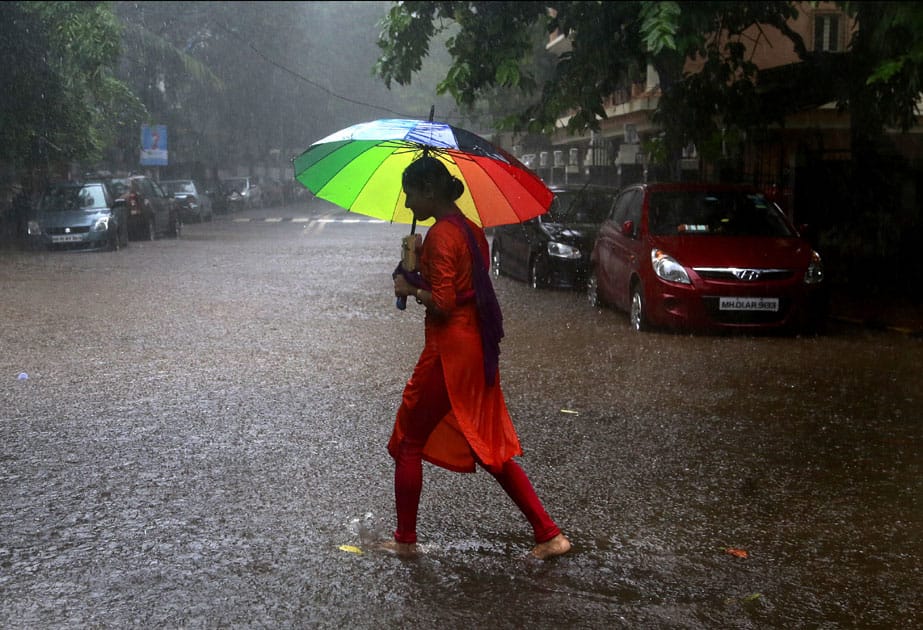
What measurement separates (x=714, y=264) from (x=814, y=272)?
3.43 ft

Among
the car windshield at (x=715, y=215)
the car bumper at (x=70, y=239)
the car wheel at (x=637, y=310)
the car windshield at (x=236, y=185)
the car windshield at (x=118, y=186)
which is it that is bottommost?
the car wheel at (x=637, y=310)

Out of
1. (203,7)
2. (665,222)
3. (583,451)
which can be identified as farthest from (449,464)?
(203,7)

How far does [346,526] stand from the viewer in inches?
217

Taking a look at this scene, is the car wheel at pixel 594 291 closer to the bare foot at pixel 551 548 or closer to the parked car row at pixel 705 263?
the parked car row at pixel 705 263

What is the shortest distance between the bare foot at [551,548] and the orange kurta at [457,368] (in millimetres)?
385

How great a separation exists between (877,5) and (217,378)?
27.0ft

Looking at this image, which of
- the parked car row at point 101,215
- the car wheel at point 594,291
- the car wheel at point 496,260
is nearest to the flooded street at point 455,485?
the car wheel at point 594,291

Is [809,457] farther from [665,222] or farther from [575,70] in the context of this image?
[575,70]

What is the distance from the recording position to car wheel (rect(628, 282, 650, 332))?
1276cm

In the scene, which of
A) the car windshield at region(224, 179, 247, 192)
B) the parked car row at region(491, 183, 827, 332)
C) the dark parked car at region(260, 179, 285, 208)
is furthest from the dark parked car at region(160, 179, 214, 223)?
the parked car row at region(491, 183, 827, 332)

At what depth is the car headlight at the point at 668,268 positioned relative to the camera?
12.3 meters

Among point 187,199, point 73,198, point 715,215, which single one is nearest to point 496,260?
point 715,215

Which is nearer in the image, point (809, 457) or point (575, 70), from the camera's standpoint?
point (809, 457)

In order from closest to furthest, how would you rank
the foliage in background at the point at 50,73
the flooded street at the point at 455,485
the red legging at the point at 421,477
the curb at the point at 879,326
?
the flooded street at the point at 455,485 < the red legging at the point at 421,477 < the curb at the point at 879,326 < the foliage in background at the point at 50,73
